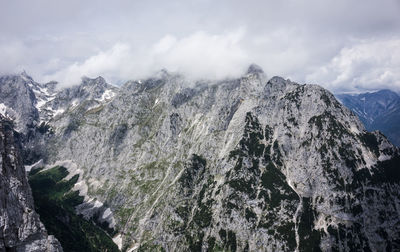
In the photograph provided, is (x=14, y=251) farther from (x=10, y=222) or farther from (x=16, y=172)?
(x=16, y=172)

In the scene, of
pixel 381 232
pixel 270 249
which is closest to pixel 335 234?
pixel 381 232

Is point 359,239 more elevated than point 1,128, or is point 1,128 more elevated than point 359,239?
point 1,128

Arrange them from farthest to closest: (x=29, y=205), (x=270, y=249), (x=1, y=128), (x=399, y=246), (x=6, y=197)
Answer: (x=270, y=249) → (x=399, y=246) → (x=1, y=128) → (x=29, y=205) → (x=6, y=197)

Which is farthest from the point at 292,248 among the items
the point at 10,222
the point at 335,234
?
the point at 10,222

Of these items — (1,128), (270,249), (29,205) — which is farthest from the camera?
(270,249)

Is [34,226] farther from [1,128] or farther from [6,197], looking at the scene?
[1,128]

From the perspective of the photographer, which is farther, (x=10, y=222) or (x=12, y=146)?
(x=12, y=146)

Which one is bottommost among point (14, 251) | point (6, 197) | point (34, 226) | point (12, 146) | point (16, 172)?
point (14, 251)
